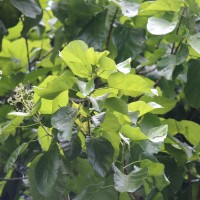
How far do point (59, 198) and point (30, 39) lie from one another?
122cm

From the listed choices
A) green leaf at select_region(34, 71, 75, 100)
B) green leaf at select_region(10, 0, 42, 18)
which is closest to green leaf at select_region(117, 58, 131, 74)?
green leaf at select_region(34, 71, 75, 100)

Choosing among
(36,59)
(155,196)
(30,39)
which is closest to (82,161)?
(155,196)

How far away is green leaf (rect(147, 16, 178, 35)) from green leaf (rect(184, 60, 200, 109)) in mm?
284

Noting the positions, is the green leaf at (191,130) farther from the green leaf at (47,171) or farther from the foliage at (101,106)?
the green leaf at (47,171)

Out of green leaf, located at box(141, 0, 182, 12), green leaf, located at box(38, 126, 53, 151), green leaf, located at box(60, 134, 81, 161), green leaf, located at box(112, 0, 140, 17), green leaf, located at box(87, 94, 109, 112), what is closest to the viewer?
green leaf, located at box(87, 94, 109, 112)

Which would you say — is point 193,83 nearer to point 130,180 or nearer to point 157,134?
point 157,134

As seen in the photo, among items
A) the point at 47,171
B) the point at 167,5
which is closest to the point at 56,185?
the point at 47,171

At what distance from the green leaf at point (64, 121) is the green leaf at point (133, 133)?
0.14 meters

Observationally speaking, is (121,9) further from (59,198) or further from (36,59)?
(59,198)

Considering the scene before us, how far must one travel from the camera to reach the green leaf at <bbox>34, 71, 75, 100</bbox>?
1330 mm

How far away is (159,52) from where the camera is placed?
183 cm

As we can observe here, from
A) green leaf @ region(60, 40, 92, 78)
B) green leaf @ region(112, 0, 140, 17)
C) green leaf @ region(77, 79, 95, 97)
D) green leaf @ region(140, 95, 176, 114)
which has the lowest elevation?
green leaf @ region(140, 95, 176, 114)

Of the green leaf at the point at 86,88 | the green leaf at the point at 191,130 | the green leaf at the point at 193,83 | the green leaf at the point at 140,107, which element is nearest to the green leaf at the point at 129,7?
the green leaf at the point at 193,83

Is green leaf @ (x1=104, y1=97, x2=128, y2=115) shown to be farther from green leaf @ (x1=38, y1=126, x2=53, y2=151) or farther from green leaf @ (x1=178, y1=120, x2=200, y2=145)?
green leaf @ (x1=178, y1=120, x2=200, y2=145)
